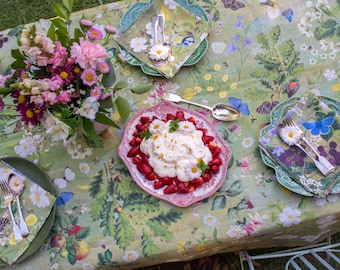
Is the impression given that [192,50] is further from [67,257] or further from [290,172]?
[67,257]

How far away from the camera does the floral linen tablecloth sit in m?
0.86

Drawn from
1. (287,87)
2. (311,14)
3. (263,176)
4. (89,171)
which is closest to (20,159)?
(89,171)

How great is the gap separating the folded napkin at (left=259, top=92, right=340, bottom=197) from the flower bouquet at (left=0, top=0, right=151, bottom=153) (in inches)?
13.8

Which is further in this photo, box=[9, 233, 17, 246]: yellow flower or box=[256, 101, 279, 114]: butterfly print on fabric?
box=[256, 101, 279, 114]: butterfly print on fabric

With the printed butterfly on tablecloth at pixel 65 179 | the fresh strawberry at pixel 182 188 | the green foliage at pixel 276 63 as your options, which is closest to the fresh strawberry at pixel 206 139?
the fresh strawberry at pixel 182 188

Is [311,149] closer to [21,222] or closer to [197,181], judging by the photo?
[197,181]

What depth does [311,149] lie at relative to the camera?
0.89 metres

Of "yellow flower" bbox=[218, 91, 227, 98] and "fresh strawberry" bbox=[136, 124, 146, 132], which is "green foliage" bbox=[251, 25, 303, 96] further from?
"fresh strawberry" bbox=[136, 124, 146, 132]

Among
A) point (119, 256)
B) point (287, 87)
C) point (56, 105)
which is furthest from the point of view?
point (287, 87)

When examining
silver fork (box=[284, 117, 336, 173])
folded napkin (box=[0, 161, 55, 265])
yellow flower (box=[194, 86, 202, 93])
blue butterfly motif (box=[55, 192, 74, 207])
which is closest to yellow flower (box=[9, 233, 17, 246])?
folded napkin (box=[0, 161, 55, 265])

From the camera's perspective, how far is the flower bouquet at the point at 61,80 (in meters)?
0.71

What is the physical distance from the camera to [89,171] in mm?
940

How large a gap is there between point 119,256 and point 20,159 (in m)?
0.34

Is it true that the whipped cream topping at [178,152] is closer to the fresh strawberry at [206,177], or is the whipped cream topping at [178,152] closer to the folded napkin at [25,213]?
the fresh strawberry at [206,177]
